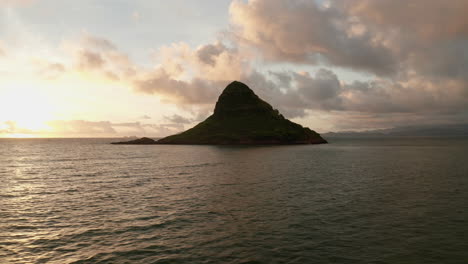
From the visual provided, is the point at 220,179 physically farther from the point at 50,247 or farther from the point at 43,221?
the point at 50,247

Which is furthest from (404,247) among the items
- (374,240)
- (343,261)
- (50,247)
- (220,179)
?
(220,179)

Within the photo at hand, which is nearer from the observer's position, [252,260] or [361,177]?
[252,260]

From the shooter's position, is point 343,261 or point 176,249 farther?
point 176,249

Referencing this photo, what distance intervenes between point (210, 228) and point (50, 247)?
1106 cm

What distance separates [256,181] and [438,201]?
24.7m

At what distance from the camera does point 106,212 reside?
2855 cm

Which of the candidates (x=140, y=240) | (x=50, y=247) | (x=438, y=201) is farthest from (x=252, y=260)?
(x=438, y=201)

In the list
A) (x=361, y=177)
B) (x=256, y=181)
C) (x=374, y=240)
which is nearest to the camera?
(x=374, y=240)

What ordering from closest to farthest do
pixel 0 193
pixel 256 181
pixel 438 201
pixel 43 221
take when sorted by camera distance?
pixel 43 221
pixel 438 201
pixel 0 193
pixel 256 181

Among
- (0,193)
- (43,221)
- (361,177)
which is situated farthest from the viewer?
(361,177)

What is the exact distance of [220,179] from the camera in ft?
166

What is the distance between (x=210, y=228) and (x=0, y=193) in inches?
1350

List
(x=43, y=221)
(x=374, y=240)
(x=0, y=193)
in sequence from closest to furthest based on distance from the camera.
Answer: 1. (x=374, y=240)
2. (x=43, y=221)
3. (x=0, y=193)

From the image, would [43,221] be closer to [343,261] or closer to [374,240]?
[343,261]
